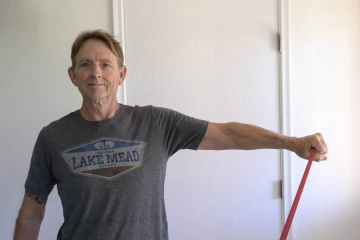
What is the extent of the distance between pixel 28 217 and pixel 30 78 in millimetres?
607

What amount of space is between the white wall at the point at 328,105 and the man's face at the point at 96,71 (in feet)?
3.02

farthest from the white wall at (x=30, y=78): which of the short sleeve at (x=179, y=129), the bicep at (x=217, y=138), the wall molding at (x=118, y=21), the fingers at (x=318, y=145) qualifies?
the fingers at (x=318, y=145)

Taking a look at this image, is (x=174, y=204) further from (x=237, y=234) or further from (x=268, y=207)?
(x=268, y=207)

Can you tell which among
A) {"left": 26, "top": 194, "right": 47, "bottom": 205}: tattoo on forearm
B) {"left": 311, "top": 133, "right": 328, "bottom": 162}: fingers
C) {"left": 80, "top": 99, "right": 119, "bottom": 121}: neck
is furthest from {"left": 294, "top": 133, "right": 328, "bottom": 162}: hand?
{"left": 26, "top": 194, "right": 47, "bottom": 205}: tattoo on forearm

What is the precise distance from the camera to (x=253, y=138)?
1.15 metres

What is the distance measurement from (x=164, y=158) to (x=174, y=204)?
1.65ft

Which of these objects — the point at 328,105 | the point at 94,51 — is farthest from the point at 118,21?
the point at 328,105

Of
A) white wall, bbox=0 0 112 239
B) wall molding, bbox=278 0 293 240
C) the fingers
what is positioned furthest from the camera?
wall molding, bbox=278 0 293 240

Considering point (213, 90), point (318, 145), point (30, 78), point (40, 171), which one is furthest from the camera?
point (213, 90)

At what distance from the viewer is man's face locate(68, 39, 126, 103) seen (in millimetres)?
1111

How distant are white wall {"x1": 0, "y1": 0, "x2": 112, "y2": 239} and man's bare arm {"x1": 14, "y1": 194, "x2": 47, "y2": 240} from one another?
0.29 meters

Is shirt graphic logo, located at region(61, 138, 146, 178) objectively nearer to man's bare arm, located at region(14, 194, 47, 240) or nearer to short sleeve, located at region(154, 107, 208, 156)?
short sleeve, located at region(154, 107, 208, 156)

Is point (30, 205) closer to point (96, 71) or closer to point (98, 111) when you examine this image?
point (98, 111)

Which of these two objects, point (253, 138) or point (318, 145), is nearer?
point (318, 145)
